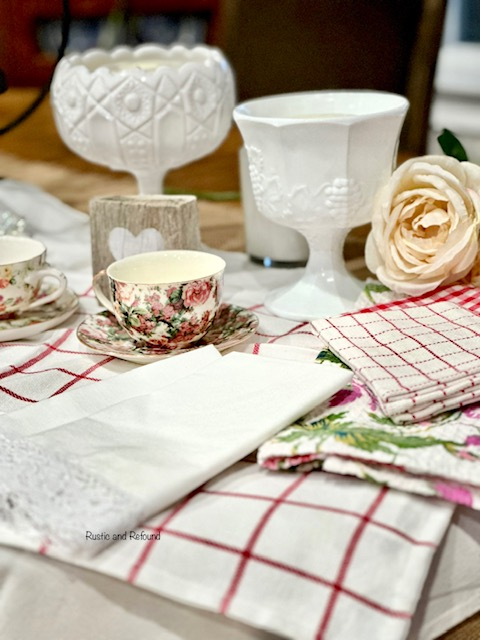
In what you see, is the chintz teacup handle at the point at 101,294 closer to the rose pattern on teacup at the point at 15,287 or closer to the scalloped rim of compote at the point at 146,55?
the rose pattern on teacup at the point at 15,287

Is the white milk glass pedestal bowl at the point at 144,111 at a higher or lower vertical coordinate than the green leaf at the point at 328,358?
higher

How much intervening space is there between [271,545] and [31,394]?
0.83ft

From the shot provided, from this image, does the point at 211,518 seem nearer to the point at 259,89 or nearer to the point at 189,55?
the point at 189,55

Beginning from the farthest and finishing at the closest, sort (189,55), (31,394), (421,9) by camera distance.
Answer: (421,9), (189,55), (31,394)

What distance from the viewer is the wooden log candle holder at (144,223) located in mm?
717

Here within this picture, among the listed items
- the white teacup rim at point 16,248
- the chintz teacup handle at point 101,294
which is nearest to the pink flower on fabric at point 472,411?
the chintz teacup handle at point 101,294

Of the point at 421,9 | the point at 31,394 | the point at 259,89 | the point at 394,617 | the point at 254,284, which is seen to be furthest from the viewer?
the point at 259,89

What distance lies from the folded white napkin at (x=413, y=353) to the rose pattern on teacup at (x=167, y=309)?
0.09 m

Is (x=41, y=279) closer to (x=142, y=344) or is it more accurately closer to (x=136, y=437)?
(x=142, y=344)

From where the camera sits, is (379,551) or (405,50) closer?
(379,551)

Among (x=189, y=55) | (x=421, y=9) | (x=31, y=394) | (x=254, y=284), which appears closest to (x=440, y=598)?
(x=31, y=394)

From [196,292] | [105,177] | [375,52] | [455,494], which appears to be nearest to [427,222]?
[196,292]

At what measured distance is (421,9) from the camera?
1.54 m

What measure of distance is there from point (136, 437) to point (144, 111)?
0.44 metres
